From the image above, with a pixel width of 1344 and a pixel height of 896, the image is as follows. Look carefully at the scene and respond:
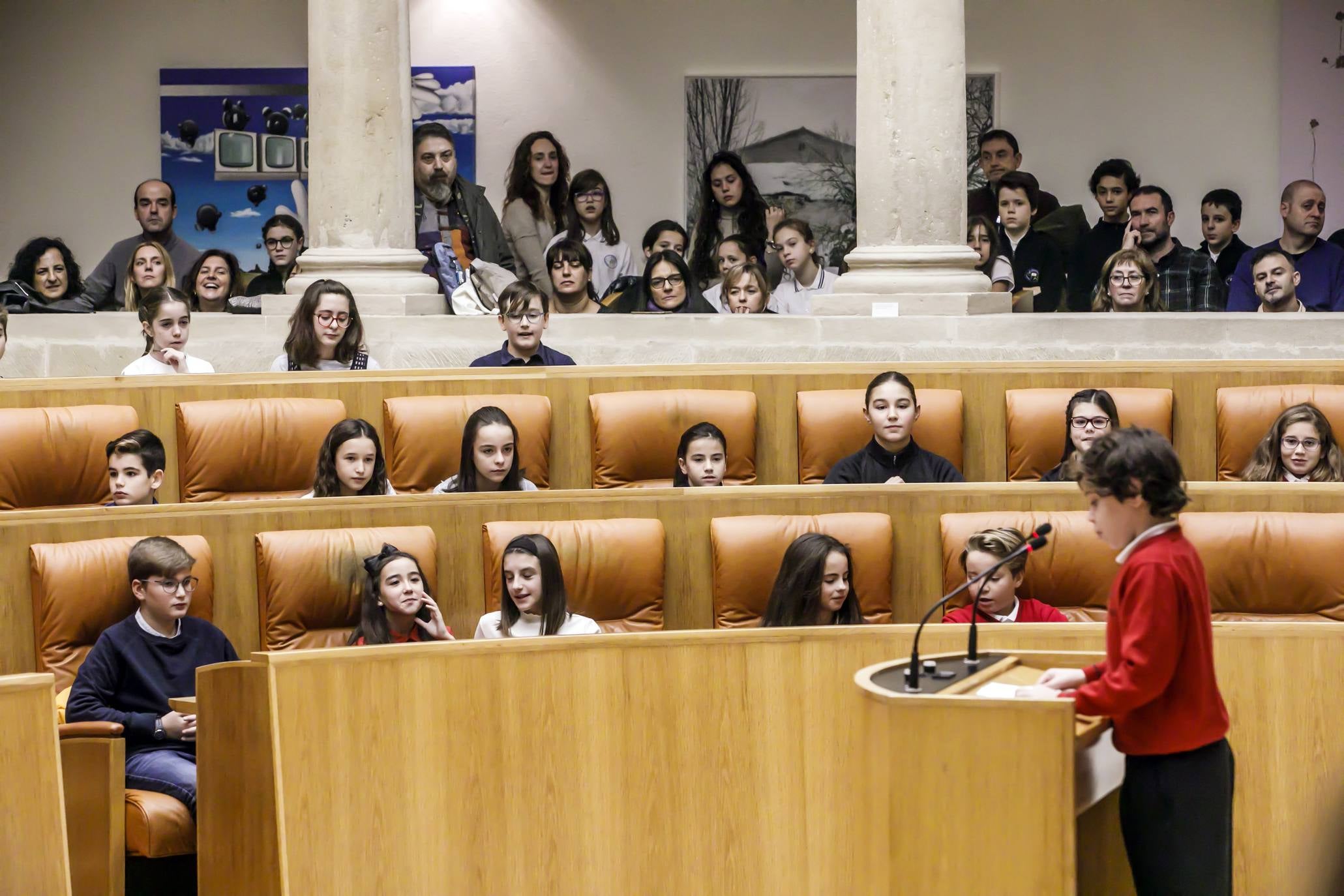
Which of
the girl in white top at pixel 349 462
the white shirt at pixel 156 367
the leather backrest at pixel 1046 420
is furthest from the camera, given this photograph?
the white shirt at pixel 156 367

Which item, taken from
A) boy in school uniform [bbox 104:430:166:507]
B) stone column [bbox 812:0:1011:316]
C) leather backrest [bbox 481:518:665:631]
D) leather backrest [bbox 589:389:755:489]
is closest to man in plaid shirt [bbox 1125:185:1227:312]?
stone column [bbox 812:0:1011:316]

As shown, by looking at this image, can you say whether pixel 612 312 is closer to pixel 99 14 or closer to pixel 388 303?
pixel 388 303

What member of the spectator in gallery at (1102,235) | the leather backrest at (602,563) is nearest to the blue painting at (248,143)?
the spectator in gallery at (1102,235)

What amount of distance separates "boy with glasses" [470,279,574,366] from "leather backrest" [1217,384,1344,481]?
6.71 feet

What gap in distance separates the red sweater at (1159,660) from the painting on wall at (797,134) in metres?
5.99

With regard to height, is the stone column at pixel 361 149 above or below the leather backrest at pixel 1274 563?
above

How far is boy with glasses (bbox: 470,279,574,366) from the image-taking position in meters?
5.26

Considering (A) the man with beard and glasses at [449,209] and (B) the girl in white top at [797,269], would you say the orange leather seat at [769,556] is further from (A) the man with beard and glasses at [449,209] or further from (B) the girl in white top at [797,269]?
(A) the man with beard and glasses at [449,209]

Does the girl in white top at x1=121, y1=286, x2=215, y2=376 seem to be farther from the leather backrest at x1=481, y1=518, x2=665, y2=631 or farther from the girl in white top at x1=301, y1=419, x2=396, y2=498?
the leather backrest at x1=481, y1=518, x2=665, y2=631

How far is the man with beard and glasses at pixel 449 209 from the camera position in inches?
255

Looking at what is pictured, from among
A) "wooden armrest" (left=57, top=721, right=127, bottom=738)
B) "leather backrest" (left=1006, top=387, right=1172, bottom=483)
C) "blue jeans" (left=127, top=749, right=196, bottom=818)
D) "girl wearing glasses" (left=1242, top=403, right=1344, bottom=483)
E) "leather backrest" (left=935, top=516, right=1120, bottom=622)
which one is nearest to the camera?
"wooden armrest" (left=57, top=721, right=127, bottom=738)

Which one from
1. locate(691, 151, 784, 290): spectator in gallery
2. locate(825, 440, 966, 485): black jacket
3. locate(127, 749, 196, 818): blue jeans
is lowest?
locate(127, 749, 196, 818): blue jeans

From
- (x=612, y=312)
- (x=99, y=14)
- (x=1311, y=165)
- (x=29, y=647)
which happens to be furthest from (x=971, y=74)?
(x=29, y=647)

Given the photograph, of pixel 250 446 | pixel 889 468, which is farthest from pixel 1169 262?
pixel 250 446
